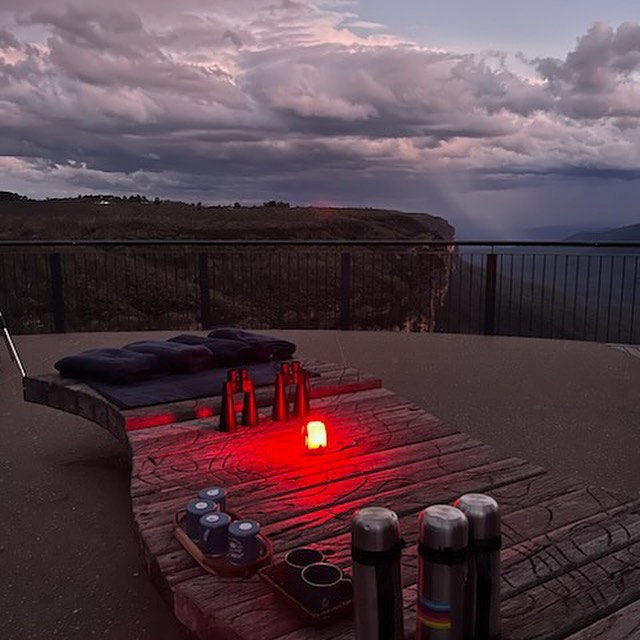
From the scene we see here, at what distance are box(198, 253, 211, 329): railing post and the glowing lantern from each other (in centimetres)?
470

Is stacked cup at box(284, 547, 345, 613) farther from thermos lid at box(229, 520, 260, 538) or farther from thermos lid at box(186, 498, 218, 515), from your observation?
thermos lid at box(186, 498, 218, 515)

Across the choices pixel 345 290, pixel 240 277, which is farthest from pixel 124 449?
pixel 240 277

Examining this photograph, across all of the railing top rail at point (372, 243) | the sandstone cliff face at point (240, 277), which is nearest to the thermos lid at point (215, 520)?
the railing top rail at point (372, 243)

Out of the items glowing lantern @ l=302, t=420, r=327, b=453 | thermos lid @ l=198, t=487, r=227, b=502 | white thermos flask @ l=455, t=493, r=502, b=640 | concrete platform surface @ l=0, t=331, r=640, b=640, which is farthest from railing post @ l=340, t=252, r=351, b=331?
white thermos flask @ l=455, t=493, r=502, b=640

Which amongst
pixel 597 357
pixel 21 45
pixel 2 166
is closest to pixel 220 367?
pixel 597 357

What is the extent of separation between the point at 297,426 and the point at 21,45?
29.9 feet

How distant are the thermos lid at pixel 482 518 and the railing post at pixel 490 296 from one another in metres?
5.40

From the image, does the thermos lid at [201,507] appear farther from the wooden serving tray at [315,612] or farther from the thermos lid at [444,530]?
the thermos lid at [444,530]

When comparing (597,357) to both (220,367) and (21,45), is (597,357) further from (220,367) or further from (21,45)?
(21,45)

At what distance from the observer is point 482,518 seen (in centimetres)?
103

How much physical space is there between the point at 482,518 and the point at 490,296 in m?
5.50

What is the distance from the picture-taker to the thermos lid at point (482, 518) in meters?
1.03

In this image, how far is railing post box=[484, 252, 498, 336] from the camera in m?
6.26

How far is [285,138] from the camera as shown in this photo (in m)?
15.7
